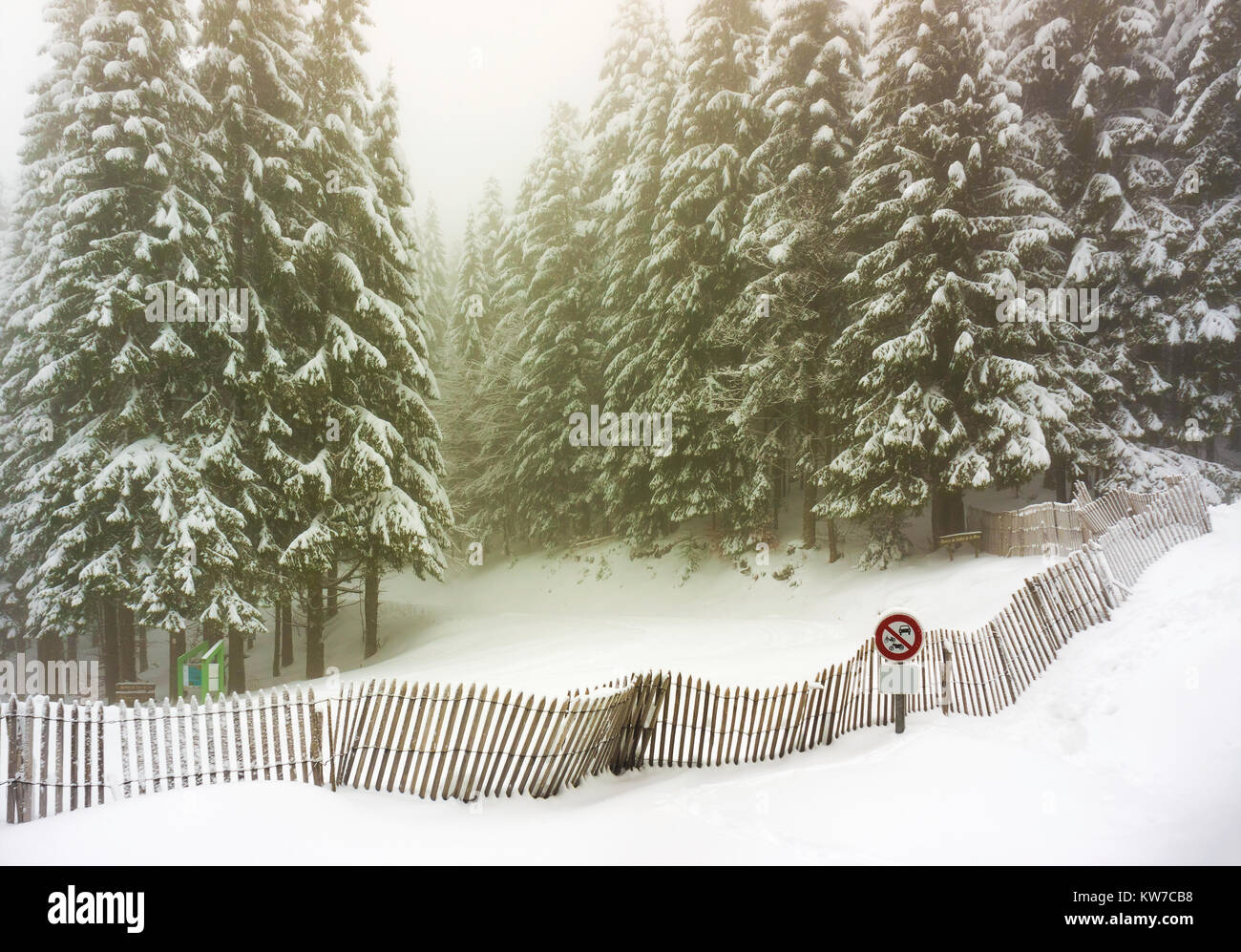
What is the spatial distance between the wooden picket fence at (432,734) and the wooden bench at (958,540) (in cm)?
908

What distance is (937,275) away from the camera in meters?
16.6

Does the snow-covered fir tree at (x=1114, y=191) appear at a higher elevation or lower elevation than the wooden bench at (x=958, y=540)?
higher

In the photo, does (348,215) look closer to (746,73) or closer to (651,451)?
(651,451)

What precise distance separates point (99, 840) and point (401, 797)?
2409mm

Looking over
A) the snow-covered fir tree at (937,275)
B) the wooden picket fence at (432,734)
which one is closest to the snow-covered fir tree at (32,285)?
the wooden picket fence at (432,734)

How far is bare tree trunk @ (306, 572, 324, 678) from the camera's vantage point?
17.4m

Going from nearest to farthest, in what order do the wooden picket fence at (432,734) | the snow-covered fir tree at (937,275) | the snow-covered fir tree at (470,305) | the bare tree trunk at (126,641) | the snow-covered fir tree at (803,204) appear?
the wooden picket fence at (432,734)
the snow-covered fir tree at (937,275)
the bare tree trunk at (126,641)
the snow-covered fir tree at (803,204)
the snow-covered fir tree at (470,305)

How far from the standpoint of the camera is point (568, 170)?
28484 mm

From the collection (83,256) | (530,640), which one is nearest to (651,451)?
(530,640)

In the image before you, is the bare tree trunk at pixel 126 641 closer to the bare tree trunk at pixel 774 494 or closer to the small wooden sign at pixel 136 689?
the small wooden sign at pixel 136 689

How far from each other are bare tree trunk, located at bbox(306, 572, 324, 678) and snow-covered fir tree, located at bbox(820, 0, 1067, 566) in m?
13.8

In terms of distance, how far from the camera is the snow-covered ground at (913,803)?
5.41 m

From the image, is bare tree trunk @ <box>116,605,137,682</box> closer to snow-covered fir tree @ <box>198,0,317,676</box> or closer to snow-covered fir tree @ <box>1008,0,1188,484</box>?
snow-covered fir tree @ <box>198,0,317,676</box>

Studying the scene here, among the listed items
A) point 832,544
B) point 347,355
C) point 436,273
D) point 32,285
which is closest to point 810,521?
point 832,544
